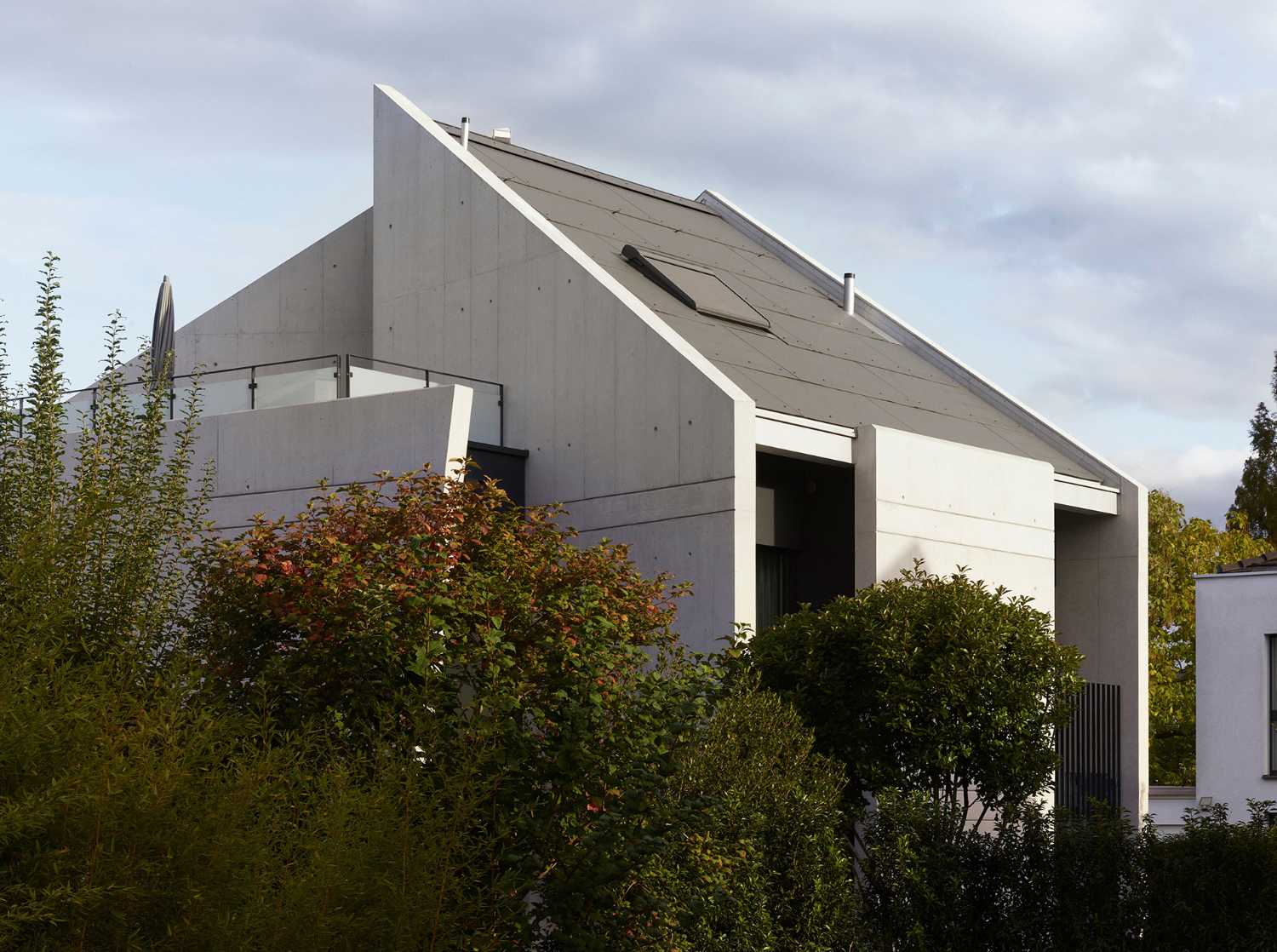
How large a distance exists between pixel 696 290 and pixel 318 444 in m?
5.99

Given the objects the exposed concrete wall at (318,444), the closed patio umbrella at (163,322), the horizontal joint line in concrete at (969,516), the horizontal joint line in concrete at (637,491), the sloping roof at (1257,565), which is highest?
the closed patio umbrella at (163,322)

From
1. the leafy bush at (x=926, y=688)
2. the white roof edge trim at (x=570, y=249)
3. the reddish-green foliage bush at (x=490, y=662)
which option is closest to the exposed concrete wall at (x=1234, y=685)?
the leafy bush at (x=926, y=688)

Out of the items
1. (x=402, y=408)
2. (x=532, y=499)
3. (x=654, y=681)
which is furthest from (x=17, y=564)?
(x=532, y=499)

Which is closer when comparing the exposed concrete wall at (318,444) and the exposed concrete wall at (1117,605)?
the exposed concrete wall at (318,444)

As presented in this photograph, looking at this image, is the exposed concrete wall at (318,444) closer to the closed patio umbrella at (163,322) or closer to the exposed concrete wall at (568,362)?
the closed patio umbrella at (163,322)

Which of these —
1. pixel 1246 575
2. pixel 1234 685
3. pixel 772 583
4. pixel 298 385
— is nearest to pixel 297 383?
pixel 298 385

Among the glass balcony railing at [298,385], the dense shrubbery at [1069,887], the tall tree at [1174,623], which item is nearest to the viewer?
the dense shrubbery at [1069,887]

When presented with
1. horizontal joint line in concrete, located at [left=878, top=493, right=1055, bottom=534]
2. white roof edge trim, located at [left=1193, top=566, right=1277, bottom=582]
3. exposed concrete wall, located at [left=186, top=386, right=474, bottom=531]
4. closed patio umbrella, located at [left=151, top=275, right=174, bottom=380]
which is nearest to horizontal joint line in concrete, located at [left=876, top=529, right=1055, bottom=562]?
horizontal joint line in concrete, located at [left=878, top=493, right=1055, bottom=534]

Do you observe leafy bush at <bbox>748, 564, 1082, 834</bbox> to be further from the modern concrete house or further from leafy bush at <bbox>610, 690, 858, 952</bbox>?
leafy bush at <bbox>610, 690, 858, 952</bbox>

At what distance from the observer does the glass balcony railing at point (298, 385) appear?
1838 cm

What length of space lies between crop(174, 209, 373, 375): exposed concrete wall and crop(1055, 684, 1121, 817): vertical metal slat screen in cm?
1173

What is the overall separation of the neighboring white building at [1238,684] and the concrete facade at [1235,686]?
0.04 ft

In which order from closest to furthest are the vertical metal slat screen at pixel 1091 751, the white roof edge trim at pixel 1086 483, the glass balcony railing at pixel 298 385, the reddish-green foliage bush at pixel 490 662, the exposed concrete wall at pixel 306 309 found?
1. the reddish-green foliage bush at pixel 490 662
2. the glass balcony railing at pixel 298 385
3. the white roof edge trim at pixel 1086 483
4. the vertical metal slat screen at pixel 1091 751
5. the exposed concrete wall at pixel 306 309

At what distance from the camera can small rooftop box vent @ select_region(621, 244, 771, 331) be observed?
21.2 meters
